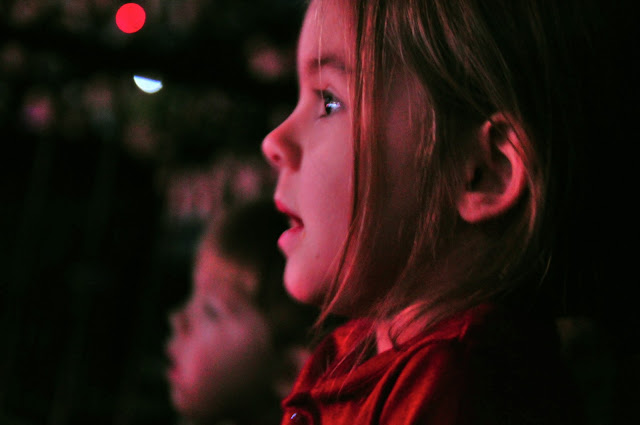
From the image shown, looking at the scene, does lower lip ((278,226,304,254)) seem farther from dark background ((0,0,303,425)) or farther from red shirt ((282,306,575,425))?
dark background ((0,0,303,425))

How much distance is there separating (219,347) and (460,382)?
805 mm

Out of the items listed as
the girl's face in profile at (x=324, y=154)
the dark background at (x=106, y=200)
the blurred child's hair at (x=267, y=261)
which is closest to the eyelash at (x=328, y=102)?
the girl's face in profile at (x=324, y=154)

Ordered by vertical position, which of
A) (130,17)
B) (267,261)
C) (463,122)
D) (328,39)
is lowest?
(267,261)

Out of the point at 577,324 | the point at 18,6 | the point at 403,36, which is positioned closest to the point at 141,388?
the point at 18,6

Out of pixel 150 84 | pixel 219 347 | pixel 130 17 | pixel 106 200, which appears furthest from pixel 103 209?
pixel 150 84

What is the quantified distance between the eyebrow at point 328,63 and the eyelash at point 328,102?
21 millimetres

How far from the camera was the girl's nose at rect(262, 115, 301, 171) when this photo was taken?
21.4 inches

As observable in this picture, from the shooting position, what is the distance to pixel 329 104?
539mm

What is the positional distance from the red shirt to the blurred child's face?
62 centimetres

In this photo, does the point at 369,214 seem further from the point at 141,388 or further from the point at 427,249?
the point at 141,388

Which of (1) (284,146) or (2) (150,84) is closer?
(1) (284,146)

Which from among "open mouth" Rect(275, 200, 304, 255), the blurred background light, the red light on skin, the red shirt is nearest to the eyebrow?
"open mouth" Rect(275, 200, 304, 255)

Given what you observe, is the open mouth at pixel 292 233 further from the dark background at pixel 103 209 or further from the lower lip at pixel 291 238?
the dark background at pixel 103 209

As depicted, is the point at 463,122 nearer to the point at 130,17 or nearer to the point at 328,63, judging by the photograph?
the point at 328,63
